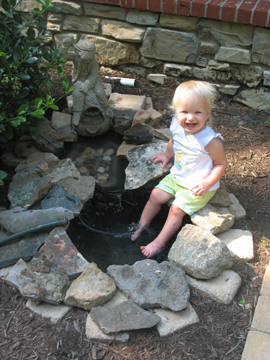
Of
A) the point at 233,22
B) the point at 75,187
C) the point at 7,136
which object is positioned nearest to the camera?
the point at 7,136

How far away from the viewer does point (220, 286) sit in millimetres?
2141

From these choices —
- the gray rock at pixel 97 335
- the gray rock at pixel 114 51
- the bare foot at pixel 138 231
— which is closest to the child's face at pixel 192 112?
the bare foot at pixel 138 231

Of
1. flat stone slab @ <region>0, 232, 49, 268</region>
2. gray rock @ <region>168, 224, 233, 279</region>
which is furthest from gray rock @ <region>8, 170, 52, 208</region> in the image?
gray rock @ <region>168, 224, 233, 279</region>

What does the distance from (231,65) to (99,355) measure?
3405 millimetres

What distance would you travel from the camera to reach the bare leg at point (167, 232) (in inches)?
97.6

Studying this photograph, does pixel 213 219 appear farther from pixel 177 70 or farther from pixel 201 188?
pixel 177 70

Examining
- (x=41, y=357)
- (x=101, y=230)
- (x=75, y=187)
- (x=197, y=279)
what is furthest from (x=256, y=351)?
(x=75, y=187)

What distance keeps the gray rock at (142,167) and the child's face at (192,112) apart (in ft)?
2.06

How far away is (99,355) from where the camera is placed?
1831 mm

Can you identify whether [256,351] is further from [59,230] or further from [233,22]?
[233,22]

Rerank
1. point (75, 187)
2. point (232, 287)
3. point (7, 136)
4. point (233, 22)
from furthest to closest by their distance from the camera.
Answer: point (233, 22) < point (75, 187) < point (7, 136) < point (232, 287)

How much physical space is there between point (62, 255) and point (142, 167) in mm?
1128

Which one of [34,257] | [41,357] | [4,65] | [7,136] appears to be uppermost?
[4,65]

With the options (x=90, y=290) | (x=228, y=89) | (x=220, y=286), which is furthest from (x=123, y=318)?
(x=228, y=89)
